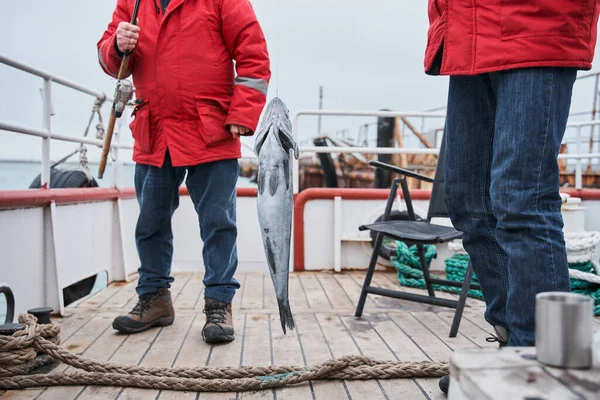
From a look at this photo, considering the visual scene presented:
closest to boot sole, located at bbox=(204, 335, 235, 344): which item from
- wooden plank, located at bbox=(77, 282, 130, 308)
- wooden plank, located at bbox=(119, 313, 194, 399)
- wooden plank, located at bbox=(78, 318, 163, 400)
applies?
wooden plank, located at bbox=(119, 313, 194, 399)

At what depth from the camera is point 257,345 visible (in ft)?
8.26

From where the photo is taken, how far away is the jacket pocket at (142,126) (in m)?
2.58

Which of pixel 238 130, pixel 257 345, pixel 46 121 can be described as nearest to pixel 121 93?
pixel 238 130

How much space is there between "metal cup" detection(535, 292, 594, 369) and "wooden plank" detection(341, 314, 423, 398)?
1047 millimetres

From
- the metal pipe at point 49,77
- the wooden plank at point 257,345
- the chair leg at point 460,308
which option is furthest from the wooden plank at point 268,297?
the metal pipe at point 49,77

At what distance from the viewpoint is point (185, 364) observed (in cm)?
226

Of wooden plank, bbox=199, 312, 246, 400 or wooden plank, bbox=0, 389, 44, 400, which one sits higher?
wooden plank, bbox=0, 389, 44, 400

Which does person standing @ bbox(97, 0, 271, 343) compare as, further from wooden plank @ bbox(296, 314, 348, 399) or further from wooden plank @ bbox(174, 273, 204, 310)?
wooden plank @ bbox(174, 273, 204, 310)

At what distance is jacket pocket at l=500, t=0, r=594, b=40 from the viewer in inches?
57.6

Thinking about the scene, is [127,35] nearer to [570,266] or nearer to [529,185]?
[529,185]

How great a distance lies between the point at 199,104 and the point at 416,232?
1.35 metres

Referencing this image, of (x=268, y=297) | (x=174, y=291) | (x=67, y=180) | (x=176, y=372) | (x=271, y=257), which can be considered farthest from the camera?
(x=67, y=180)

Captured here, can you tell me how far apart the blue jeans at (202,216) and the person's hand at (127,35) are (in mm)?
515

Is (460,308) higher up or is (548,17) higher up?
(548,17)
